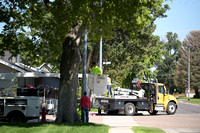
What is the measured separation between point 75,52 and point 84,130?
4553mm

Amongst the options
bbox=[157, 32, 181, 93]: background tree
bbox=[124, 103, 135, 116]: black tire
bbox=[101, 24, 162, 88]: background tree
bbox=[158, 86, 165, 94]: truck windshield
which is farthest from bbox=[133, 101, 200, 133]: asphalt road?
bbox=[157, 32, 181, 93]: background tree

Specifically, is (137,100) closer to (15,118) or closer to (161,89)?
(161,89)

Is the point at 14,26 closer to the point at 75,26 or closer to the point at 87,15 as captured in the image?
the point at 75,26

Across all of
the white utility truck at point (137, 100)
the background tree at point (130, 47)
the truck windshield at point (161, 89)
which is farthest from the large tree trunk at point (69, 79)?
the background tree at point (130, 47)

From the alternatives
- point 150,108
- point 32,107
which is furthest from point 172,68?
point 32,107

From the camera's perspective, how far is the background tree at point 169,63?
113 m

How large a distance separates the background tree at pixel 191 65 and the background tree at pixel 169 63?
63.7 ft

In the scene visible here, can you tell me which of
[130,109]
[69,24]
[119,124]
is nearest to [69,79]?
[69,24]

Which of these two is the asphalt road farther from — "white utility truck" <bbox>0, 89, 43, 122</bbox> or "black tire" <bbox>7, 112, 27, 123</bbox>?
"black tire" <bbox>7, 112, 27, 123</bbox>

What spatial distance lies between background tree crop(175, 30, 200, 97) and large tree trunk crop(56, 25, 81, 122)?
69923mm

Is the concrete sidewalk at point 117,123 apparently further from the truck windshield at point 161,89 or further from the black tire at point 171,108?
the black tire at point 171,108

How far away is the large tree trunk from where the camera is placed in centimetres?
1694

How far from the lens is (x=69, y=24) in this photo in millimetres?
15672

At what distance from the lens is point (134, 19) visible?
55.1 ft
